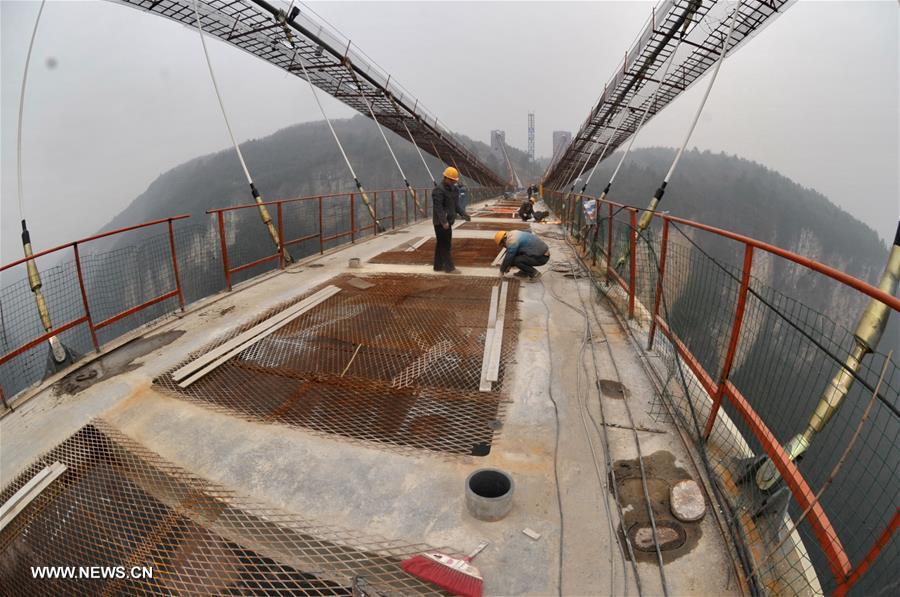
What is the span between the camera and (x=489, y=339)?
17.7 feet

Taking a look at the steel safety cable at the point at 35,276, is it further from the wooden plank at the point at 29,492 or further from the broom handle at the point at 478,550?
the broom handle at the point at 478,550

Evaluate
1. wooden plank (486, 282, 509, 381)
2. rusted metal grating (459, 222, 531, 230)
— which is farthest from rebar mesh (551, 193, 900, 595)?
rusted metal grating (459, 222, 531, 230)

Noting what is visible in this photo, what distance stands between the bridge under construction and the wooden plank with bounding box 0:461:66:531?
1 cm

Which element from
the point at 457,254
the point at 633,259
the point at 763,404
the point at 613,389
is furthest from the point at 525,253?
the point at 763,404

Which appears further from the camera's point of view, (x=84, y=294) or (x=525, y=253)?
(x=525, y=253)

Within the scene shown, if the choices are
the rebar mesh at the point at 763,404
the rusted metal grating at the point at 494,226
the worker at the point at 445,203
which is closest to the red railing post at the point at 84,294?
the worker at the point at 445,203

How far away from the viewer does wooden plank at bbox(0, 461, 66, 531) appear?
9.59ft

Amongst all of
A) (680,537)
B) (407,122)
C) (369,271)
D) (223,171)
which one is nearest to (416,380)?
(680,537)

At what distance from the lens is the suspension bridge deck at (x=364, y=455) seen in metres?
2.50

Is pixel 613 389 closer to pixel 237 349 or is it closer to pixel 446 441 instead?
pixel 446 441

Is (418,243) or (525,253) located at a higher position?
(525,253)

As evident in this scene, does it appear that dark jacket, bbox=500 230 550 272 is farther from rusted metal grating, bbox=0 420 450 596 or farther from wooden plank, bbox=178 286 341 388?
rusted metal grating, bbox=0 420 450 596

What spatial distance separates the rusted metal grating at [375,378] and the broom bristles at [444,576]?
1.04 metres

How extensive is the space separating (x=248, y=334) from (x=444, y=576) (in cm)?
426
